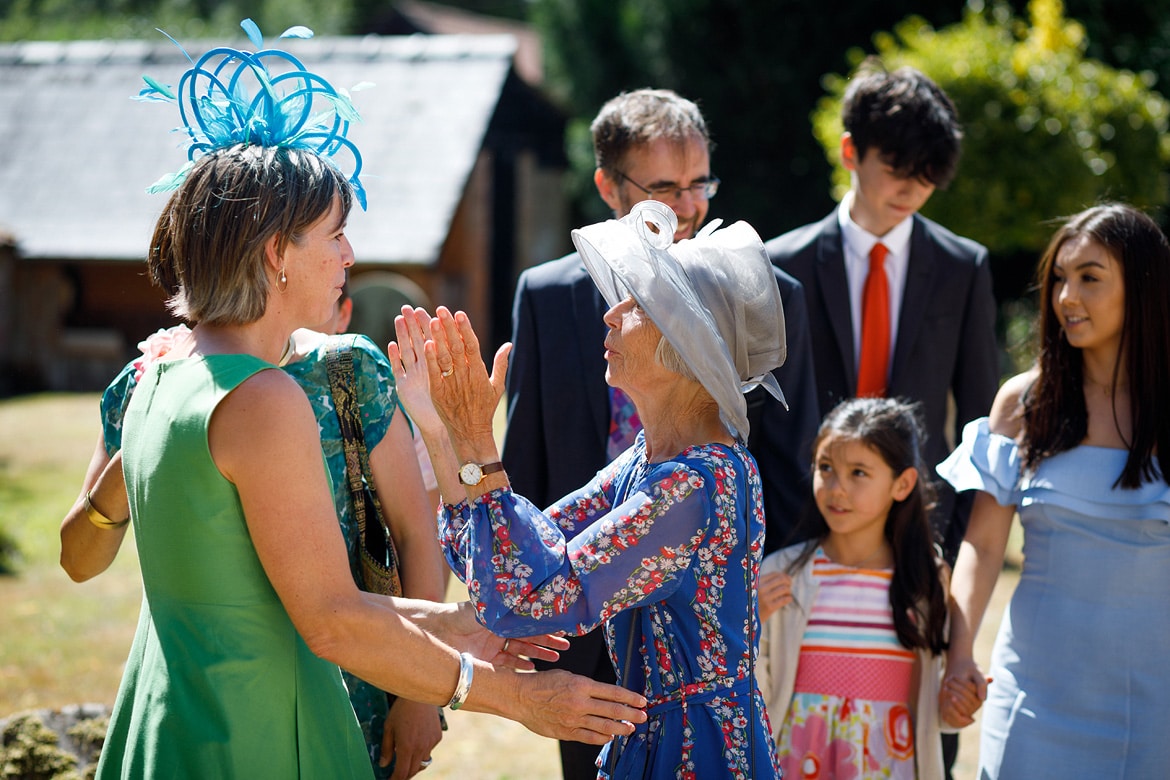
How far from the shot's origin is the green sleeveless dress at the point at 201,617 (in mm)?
2111

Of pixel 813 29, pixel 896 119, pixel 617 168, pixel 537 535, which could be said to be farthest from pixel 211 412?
pixel 813 29

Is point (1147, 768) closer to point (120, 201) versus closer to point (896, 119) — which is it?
point (896, 119)

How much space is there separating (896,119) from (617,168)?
3.64 ft

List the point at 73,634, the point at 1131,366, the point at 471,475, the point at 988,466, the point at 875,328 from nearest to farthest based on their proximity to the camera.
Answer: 1. the point at 471,475
2. the point at 1131,366
3. the point at 988,466
4. the point at 875,328
5. the point at 73,634

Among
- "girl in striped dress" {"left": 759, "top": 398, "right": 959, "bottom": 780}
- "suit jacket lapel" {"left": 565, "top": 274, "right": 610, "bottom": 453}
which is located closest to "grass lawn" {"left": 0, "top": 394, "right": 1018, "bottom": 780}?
"girl in striped dress" {"left": 759, "top": 398, "right": 959, "bottom": 780}

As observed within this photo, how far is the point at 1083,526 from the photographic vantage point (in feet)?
10.1

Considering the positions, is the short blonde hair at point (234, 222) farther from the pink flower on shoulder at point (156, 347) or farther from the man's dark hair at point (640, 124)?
the man's dark hair at point (640, 124)

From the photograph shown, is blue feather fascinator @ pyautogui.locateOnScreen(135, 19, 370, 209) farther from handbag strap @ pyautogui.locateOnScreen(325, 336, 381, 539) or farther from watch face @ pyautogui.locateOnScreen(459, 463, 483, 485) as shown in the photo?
watch face @ pyautogui.locateOnScreen(459, 463, 483, 485)

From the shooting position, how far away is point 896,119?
4.04 metres

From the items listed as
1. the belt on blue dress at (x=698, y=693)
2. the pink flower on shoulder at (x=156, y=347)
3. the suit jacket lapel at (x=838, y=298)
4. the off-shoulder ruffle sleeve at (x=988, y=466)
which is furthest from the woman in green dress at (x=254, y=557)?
the suit jacket lapel at (x=838, y=298)

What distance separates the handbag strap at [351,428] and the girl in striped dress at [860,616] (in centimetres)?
127

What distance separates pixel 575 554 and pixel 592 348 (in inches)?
56.1

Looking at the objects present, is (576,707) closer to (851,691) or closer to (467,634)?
(467,634)

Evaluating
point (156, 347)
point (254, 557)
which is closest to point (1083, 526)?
point (254, 557)
